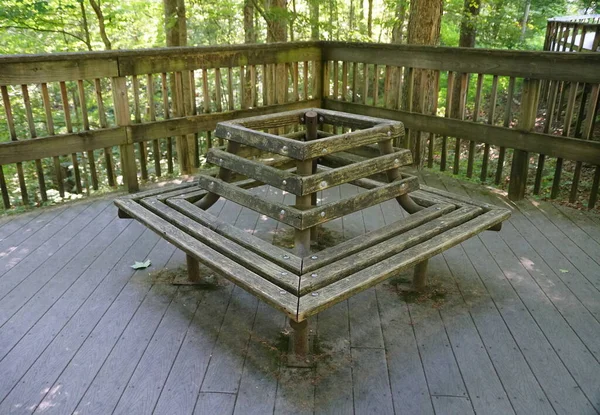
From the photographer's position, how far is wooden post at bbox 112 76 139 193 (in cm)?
439

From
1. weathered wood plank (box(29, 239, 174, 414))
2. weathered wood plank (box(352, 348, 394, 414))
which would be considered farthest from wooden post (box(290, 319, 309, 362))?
weathered wood plank (box(29, 239, 174, 414))

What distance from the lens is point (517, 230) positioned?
12.9ft

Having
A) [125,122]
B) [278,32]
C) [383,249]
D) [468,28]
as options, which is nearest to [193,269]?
[383,249]

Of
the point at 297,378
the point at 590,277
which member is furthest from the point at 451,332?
the point at 590,277

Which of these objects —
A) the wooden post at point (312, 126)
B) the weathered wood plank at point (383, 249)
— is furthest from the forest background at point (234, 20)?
the weathered wood plank at point (383, 249)

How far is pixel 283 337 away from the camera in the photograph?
2.60 metres

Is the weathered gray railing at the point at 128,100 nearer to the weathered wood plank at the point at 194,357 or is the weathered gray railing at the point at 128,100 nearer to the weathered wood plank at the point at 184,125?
the weathered wood plank at the point at 184,125

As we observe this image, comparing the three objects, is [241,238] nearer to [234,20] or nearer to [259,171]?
[259,171]

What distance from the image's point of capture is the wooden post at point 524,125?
4.22 metres

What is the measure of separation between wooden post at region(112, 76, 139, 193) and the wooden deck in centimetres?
99

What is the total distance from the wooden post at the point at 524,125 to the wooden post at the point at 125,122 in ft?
11.2

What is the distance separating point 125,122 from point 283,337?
278 cm

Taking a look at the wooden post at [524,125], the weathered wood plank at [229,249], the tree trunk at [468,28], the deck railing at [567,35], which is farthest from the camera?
the tree trunk at [468,28]

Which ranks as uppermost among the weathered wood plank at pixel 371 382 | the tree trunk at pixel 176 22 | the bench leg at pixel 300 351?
the tree trunk at pixel 176 22
